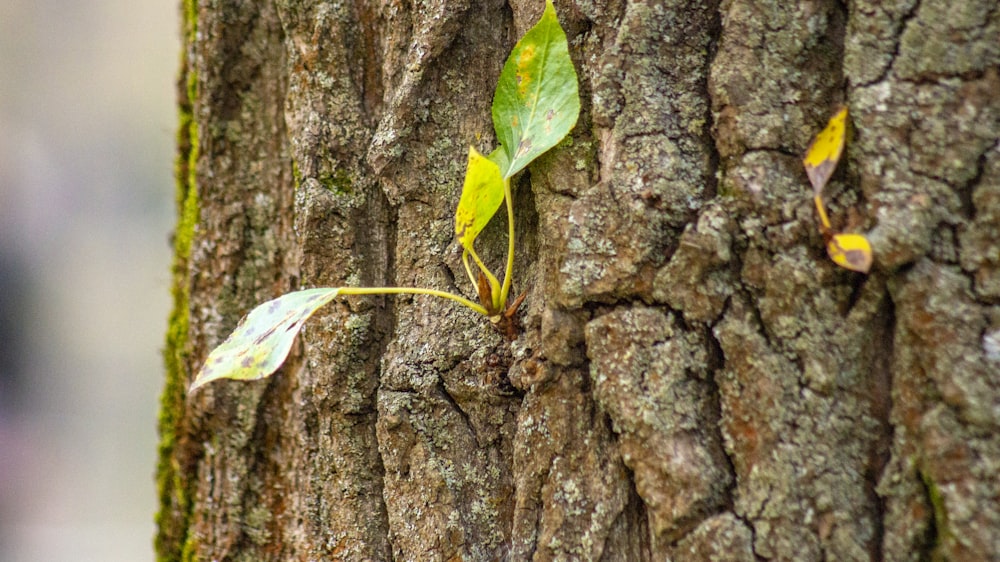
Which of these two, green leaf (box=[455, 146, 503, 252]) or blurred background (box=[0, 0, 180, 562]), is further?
blurred background (box=[0, 0, 180, 562])

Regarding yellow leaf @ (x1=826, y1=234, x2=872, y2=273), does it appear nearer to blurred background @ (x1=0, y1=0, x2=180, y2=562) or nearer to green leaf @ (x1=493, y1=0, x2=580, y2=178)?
green leaf @ (x1=493, y1=0, x2=580, y2=178)

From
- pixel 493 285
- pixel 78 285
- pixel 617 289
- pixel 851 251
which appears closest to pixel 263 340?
pixel 493 285

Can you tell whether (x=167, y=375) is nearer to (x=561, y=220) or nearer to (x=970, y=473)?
(x=561, y=220)

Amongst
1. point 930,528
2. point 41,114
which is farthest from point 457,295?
point 41,114

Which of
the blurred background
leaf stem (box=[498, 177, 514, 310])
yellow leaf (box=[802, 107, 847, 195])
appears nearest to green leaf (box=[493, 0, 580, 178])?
leaf stem (box=[498, 177, 514, 310])

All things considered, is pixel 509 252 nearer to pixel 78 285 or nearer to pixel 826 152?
pixel 826 152

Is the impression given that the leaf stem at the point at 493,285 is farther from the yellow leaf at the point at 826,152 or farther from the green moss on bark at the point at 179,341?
the green moss on bark at the point at 179,341

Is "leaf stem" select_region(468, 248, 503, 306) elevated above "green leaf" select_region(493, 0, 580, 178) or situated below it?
below
